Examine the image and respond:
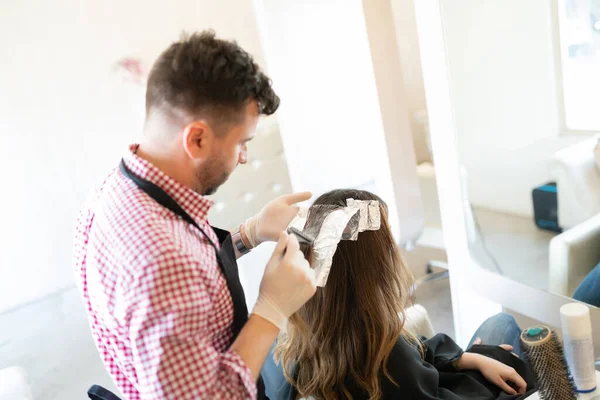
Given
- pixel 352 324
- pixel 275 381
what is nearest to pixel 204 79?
pixel 352 324

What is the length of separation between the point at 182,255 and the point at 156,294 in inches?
3.0

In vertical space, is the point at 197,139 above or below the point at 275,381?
above

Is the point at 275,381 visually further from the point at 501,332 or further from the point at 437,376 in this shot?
the point at 501,332

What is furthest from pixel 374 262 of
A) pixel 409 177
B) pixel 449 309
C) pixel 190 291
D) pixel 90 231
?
pixel 449 309

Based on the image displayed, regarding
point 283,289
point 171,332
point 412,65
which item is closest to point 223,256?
point 283,289

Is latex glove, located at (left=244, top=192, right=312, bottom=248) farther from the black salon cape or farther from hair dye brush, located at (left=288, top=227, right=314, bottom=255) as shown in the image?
the black salon cape

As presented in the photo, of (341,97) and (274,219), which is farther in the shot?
(341,97)

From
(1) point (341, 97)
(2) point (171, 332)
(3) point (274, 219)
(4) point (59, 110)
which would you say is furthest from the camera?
(1) point (341, 97)

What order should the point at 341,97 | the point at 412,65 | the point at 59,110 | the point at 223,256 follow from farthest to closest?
the point at 412,65 → the point at 341,97 → the point at 59,110 → the point at 223,256

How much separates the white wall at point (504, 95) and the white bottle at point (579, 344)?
16.8 inches

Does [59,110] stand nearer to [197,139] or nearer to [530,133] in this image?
[197,139]

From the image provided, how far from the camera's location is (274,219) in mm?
1260

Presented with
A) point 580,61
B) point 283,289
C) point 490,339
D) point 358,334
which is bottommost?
point 490,339

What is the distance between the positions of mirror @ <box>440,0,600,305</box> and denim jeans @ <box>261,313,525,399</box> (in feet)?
0.44
